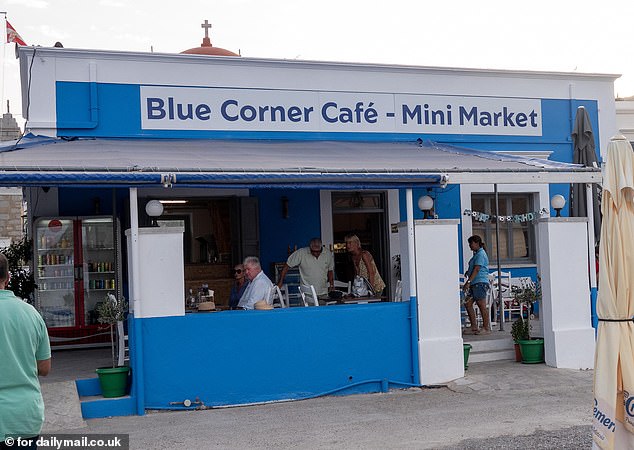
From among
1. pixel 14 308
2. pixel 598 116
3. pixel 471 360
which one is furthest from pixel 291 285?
pixel 14 308

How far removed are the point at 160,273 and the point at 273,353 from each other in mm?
1527

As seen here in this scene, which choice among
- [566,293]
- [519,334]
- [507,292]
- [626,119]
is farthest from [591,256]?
[626,119]

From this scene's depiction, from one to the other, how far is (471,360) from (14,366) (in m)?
7.35

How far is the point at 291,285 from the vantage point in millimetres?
11922

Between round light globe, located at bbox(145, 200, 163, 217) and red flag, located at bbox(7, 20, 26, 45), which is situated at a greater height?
red flag, located at bbox(7, 20, 26, 45)

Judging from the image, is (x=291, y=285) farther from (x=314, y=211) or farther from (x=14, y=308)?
(x=14, y=308)

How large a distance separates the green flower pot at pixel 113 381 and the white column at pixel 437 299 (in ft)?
11.1

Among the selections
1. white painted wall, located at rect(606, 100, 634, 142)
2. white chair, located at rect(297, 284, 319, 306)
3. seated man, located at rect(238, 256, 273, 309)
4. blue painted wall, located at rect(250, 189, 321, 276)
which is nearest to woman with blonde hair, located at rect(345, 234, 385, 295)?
white chair, located at rect(297, 284, 319, 306)

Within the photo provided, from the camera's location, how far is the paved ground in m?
6.78

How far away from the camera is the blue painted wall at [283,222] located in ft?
40.0

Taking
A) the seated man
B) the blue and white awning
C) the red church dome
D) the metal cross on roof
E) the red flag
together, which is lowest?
the seated man

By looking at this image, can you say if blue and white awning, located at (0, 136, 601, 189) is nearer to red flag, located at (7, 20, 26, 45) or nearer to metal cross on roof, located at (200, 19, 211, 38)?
red flag, located at (7, 20, 26, 45)

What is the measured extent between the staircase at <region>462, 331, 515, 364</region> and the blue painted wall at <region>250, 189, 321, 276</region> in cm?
312

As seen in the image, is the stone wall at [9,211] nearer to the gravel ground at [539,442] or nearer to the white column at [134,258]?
the white column at [134,258]
